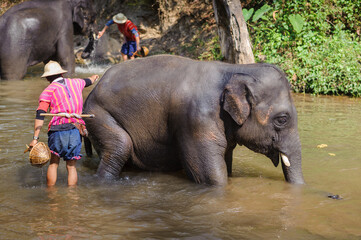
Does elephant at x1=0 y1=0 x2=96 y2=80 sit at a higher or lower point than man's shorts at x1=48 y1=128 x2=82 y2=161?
higher

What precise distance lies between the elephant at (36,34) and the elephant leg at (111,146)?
818cm

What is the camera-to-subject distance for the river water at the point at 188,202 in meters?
4.59

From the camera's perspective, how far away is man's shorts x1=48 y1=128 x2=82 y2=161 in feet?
18.8

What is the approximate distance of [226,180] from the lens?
5.90m

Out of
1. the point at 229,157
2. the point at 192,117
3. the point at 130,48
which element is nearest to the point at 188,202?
the point at 192,117

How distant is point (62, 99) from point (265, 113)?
2228 mm

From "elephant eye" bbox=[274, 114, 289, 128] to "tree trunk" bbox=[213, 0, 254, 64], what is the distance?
6175mm

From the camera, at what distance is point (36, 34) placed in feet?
45.4

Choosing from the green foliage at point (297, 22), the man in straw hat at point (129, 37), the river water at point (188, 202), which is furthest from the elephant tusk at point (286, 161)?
the man in straw hat at point (129, 37)

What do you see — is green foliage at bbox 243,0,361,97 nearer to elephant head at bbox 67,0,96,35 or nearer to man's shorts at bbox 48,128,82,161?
elephant head at bbox 67,0,96,35

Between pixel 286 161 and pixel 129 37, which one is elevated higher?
pixel 129 37

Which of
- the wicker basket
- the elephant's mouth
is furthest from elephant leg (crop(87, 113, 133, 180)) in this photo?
the elephant's mouth

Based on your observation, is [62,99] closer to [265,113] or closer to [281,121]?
[265,113]

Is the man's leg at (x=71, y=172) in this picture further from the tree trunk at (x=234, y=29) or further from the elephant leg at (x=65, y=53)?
the elephant leg at (x=65, y=53)
